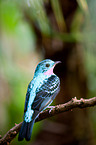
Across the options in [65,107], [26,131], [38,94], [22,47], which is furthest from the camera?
[22,47]

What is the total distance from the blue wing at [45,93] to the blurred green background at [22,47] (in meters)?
1.29

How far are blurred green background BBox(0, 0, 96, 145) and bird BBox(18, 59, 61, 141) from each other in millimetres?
1159

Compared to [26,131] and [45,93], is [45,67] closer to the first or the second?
[45,93]

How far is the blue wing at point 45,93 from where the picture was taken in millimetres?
2077

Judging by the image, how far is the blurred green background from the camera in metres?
4.77

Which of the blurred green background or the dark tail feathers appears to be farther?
the blurred green background

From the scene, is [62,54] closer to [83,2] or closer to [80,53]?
[80,53]

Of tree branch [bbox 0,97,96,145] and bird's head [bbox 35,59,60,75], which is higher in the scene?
bird's head [bbox 35,59,60,75]

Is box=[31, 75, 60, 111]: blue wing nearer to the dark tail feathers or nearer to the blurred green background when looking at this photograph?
the dark tail feathers

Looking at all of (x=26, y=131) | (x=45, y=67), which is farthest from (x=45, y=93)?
(x=26, y=131)

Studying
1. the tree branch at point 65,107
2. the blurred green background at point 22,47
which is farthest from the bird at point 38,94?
the blurred green background at point 22,47

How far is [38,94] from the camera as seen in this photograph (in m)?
2.18

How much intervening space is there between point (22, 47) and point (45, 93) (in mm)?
4949

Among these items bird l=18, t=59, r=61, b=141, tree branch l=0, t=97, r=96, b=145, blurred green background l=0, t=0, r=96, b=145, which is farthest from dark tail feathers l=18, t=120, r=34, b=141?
blurred green background l=0, t=0, r=96, b=145
